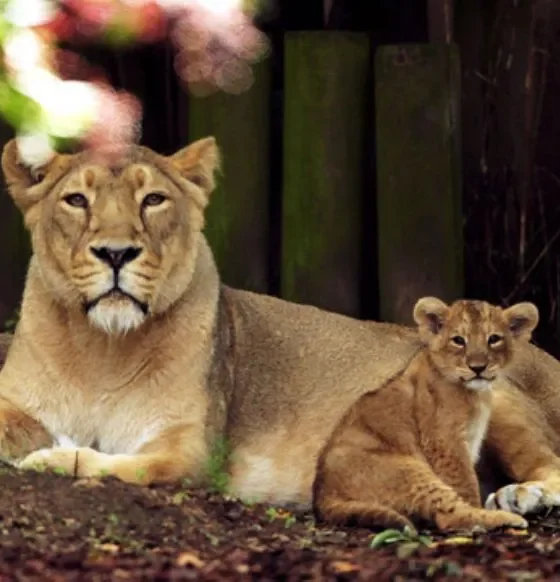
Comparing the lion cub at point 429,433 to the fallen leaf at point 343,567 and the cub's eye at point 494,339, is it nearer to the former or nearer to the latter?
the cub's eye at point 494,339

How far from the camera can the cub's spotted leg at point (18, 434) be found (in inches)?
247

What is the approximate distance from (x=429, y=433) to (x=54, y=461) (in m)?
1.32

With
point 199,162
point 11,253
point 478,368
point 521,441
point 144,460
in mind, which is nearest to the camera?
point 478,368

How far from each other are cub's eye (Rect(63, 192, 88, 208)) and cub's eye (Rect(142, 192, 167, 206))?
22 cm

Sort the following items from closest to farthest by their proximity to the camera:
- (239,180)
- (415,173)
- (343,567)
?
(343,567) < (415,173) < (239,180)

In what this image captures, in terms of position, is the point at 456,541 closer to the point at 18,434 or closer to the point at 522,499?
the point at 522,499

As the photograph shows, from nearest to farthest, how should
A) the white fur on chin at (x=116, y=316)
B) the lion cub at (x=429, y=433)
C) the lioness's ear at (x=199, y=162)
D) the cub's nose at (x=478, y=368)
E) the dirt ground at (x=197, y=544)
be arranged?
the dirt ground at (x=197, y=544) < the lion cub at (x=429, y=433) < the cub's nose at (x=478, y=368) < the white fur on chin at (x=116, y=316) < the lioness's ear at (x=199, y=162)

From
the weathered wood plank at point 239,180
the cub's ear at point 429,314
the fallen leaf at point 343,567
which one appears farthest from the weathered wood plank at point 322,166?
the fallen leaf at point 343,567

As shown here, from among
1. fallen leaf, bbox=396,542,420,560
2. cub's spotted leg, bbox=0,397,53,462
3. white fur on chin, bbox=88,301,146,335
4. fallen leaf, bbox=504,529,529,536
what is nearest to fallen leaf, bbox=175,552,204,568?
fallen leaf, bbox=396,542,420,560

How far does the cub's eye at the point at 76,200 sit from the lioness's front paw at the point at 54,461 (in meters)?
0.88

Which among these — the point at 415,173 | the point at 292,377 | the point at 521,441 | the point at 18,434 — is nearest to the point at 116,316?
the point at 18,434

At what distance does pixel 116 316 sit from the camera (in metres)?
6.14

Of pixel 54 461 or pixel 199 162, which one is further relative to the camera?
pixel 199 162

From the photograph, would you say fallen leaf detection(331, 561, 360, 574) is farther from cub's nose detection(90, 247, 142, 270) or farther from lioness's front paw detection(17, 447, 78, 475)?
cub's nose detection(90, 247, 142, 270)
